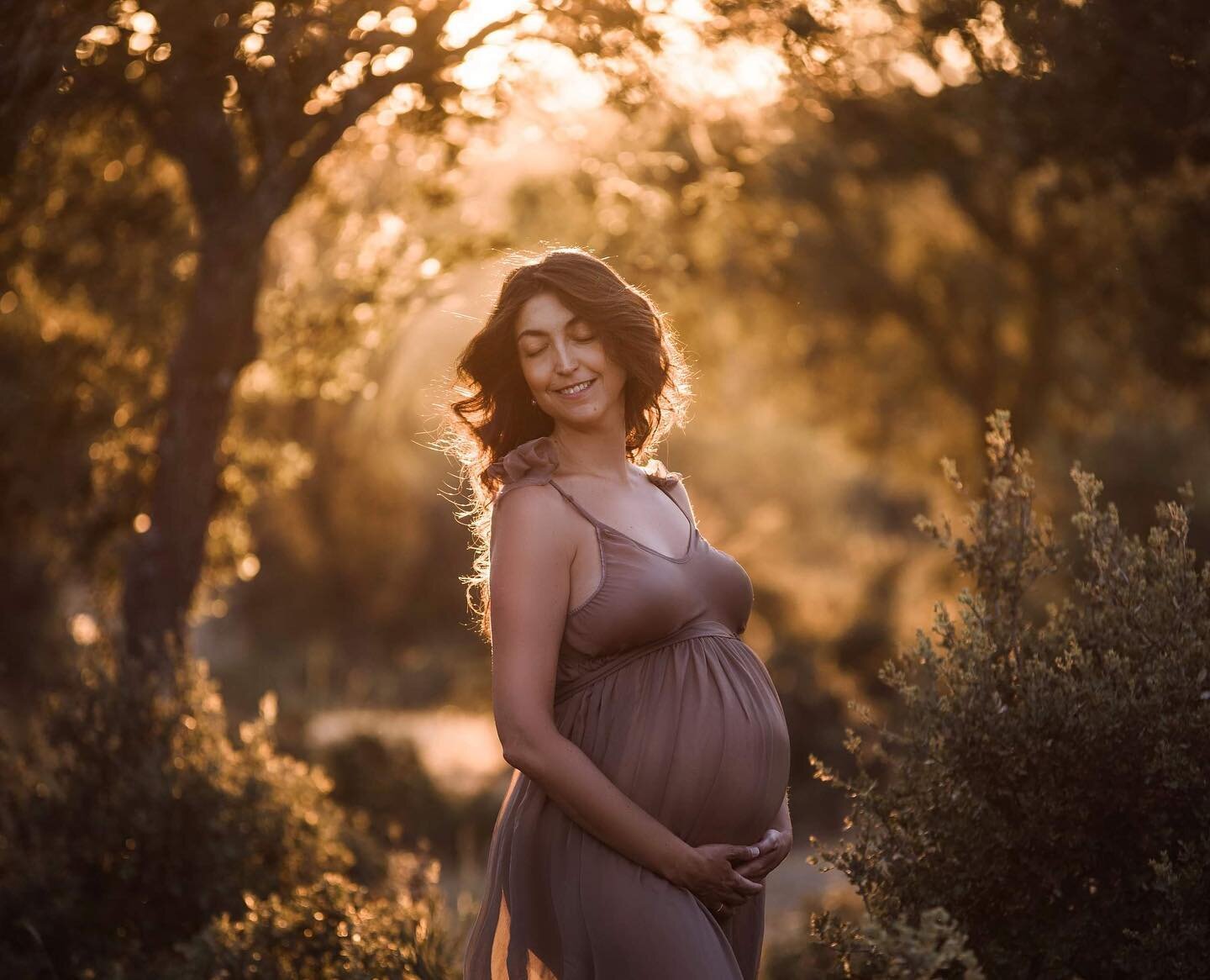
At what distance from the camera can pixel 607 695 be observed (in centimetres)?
307

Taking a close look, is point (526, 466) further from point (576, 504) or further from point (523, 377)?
point (523, 377)

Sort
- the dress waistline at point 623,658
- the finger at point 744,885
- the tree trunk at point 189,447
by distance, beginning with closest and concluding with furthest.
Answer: the finger at point 744,885 → the dress waistline at point 623,658 → the tree trunk at point 189,447

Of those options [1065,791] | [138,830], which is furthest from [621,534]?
[138,830]

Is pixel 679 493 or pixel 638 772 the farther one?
pixel 679 493

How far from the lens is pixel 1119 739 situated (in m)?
3.47

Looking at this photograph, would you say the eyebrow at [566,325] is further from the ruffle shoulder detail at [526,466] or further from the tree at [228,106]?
the tree at [228,106]

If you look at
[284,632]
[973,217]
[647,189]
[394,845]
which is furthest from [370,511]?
[647,189]

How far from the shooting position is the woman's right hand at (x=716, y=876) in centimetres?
291

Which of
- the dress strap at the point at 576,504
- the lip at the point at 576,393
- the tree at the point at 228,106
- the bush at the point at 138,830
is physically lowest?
the bush at the point at 138,830

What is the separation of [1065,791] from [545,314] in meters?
1.86

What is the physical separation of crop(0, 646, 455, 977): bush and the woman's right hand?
2.84 meters

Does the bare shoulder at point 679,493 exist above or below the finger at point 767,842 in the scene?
above

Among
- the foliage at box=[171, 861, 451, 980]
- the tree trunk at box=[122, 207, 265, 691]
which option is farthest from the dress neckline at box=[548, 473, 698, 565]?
the tree trunk at box=[122, 207, 265, 691]

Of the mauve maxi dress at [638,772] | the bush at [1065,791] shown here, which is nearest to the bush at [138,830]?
the mauve maxi dress at [638,772]
